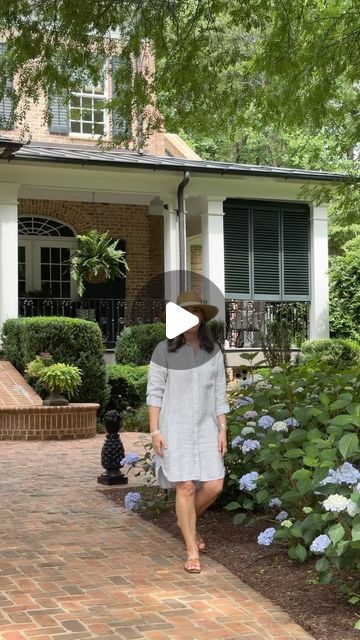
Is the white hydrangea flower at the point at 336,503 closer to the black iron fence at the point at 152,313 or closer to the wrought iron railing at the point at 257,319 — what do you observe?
the black iron fence at the point at 152,313

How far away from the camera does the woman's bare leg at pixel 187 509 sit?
5.29 m

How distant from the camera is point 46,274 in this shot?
19938mm

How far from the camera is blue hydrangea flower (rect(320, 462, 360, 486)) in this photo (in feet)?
14.7

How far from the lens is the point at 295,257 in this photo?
755 inches

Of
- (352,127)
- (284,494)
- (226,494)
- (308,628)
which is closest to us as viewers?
(308,628)

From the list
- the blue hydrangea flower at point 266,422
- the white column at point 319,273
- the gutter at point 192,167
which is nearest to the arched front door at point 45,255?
the gutter at point 192,167

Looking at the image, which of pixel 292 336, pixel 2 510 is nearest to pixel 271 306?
pixel 292 336

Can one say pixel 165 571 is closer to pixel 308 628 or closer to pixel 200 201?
pixel 308 628

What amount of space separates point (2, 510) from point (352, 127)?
6514 millimetres

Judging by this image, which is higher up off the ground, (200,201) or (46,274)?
(200,201)

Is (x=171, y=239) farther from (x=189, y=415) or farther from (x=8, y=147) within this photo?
(x=189, y=415)

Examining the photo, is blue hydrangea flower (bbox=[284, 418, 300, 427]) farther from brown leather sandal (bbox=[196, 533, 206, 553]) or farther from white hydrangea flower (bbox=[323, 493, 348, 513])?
white hydrangea flower (bbox=[323, 493, 348, 513])

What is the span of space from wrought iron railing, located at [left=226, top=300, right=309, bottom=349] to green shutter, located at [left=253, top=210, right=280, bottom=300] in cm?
35

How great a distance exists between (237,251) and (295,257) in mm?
1401
